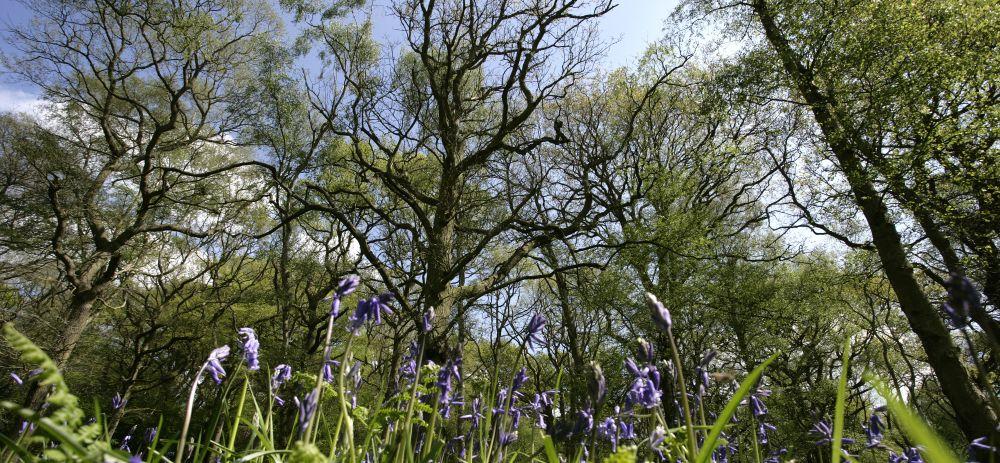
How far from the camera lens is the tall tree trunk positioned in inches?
280

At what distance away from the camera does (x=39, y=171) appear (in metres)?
12.0

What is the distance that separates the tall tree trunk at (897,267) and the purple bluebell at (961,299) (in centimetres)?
738

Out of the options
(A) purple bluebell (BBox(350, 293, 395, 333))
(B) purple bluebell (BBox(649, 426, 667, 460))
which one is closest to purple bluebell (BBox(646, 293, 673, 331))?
(B) purple bluebell (BBox(649, 426, 667, 460))

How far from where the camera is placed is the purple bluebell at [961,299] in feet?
4.22

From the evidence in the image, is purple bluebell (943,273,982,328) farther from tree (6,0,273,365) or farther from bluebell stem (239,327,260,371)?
tree (6,0,273,365)

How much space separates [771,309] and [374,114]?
12.0 meters

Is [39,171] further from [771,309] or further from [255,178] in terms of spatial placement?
[771,309]

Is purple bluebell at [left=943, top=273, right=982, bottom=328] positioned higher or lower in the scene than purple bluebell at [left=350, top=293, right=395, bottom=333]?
higher

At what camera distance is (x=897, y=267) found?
8.30 meters

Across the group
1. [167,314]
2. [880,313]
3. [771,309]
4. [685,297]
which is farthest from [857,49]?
[167,314]

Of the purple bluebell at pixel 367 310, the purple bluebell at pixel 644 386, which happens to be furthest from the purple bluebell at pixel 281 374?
the purple bluebell at pixel 644 386

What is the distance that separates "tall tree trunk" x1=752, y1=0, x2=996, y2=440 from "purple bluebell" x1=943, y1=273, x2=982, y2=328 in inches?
290

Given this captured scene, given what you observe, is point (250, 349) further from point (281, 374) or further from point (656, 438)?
point (656, 438)

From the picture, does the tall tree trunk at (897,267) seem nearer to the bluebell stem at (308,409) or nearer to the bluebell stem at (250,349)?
the bluebell stem at (308,409)
